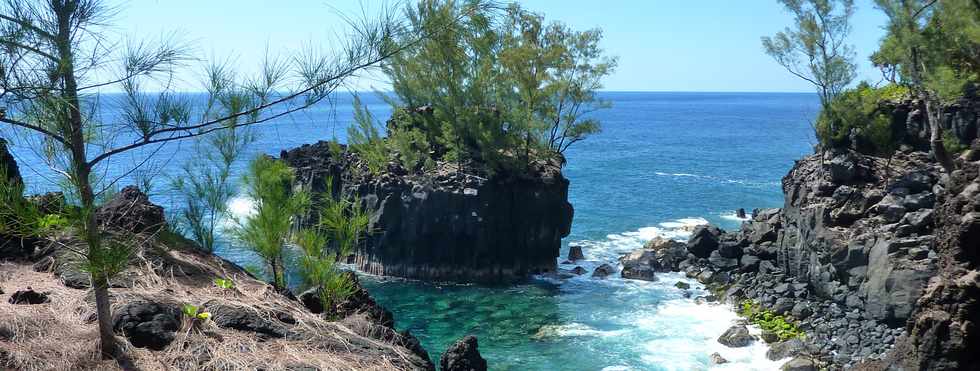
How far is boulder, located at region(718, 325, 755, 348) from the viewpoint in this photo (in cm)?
2156

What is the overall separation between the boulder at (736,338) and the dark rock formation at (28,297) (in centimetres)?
1919

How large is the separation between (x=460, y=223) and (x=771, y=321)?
46.1 ft

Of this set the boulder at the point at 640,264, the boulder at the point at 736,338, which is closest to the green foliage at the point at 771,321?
the boulder at the point at 736,338

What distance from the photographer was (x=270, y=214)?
1031cm

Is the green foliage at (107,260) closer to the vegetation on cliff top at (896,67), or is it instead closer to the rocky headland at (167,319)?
the rocky headland at (167,319)

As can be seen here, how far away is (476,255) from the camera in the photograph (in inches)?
1251

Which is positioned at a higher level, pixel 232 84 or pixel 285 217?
pixel 232 84

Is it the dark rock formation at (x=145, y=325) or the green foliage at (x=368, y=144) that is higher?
the green foliage at (x=368, y=144)

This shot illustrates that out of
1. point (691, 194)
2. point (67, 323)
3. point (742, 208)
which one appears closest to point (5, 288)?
point (67, 323)

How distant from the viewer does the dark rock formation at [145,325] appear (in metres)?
6.69

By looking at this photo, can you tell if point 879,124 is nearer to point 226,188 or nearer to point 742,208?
point 742,208

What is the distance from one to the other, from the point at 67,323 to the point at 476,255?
25274 millimetres

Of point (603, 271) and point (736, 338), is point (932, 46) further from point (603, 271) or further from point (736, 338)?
point (603, 271)

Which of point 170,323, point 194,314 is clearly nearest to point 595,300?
point 194,314
